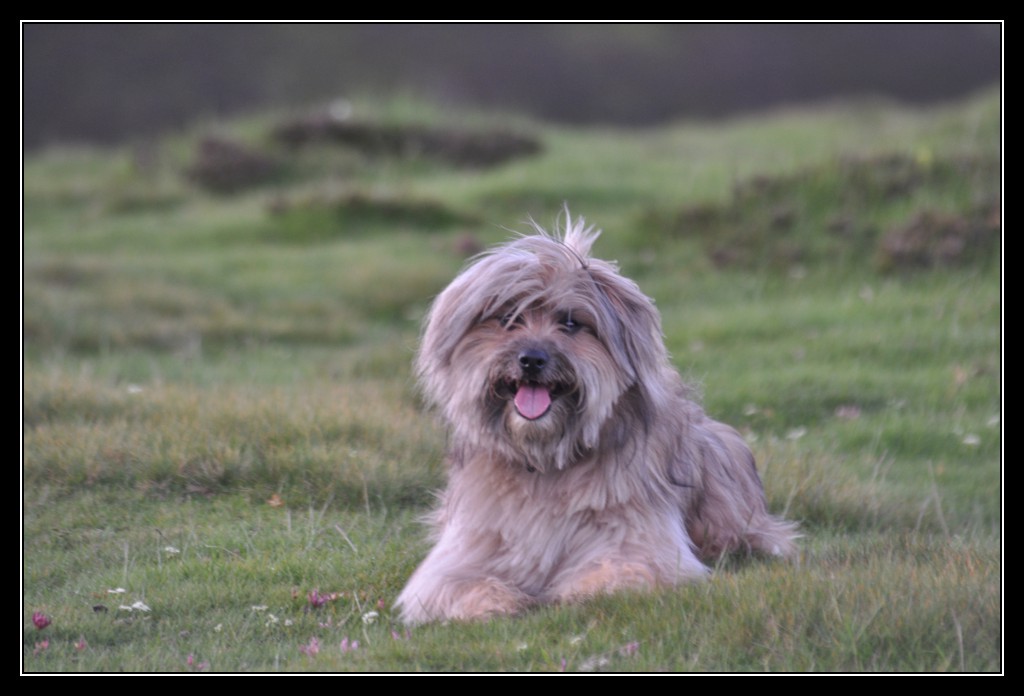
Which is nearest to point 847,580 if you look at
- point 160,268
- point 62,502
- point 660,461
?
point 660,461

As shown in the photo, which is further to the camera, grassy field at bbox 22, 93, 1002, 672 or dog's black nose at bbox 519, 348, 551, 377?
dog's black nose at bbox 519, 348, 551, 377

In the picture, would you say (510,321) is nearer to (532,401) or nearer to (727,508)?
Result: (532,401)

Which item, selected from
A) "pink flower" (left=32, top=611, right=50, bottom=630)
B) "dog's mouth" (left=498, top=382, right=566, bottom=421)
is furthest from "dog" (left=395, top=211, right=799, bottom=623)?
"pink flower" (left=32, top=611, right=50, bottom=630)

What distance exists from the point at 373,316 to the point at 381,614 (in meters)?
8.52

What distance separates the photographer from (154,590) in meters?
6.06

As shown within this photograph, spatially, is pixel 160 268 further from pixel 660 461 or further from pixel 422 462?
pixel 660 461

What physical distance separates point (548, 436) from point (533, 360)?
394mm

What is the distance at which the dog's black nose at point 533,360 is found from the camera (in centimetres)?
536

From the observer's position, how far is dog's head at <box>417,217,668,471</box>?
5465mm

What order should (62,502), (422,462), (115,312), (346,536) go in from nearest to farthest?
(346,536) < (62,502) < (422,462) < (115,312)

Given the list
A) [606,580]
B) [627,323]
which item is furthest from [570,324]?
[606,580]

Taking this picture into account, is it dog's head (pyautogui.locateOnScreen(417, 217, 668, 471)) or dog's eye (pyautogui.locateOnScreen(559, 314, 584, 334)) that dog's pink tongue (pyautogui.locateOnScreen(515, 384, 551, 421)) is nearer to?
dog's head (pyautogui.locateOnScreen(417, 217, 668, 471))

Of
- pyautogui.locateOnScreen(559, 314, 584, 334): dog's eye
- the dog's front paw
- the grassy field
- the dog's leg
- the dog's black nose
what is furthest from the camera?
the dog's leg

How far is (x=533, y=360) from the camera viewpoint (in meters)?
5.37
